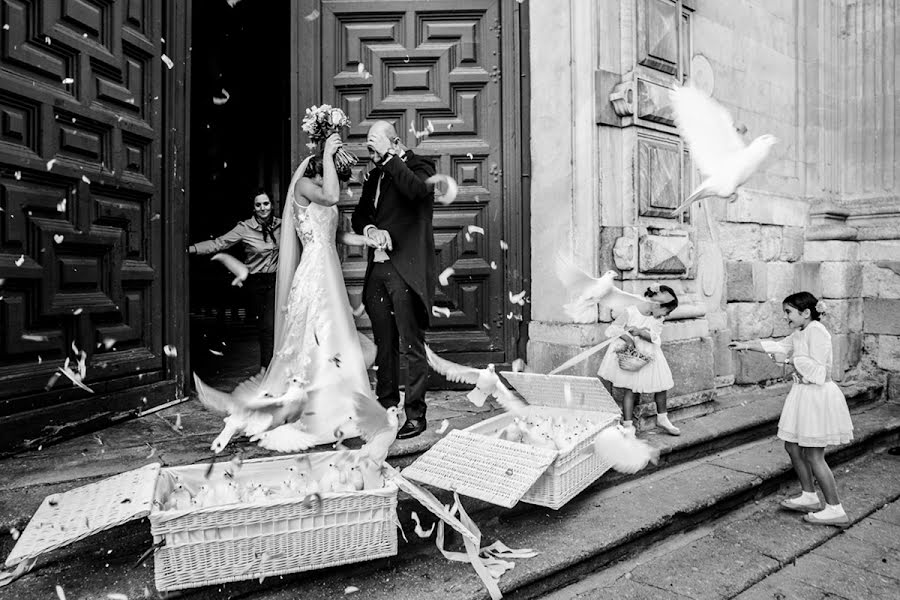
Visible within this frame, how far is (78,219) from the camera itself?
12.5 feet

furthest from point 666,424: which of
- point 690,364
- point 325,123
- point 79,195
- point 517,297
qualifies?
point 79,195

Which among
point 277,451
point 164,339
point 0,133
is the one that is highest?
point 0,133

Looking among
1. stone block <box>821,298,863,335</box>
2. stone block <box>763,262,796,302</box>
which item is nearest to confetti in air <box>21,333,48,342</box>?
stone block <box>763,262,796,302</box>

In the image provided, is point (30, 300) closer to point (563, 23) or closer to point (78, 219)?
point (78, 219)

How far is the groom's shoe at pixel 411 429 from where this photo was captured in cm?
365

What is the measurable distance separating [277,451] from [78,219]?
74.5 inches

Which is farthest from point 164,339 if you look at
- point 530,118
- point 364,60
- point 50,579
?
point 530,118

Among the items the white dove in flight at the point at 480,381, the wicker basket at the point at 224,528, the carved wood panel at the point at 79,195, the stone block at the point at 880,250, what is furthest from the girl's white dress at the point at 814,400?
the carved wood panel at the point at 79,195

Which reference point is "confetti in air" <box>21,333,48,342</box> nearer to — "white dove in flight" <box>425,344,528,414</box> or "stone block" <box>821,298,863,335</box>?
"white dove in flight" <box>425,344,528,414</box>

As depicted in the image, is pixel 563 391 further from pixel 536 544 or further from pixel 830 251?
pixel 830 251

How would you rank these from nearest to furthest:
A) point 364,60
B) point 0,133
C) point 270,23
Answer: point 0,133, point 364,60, point 270,23

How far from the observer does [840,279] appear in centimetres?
648

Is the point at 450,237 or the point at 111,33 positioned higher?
the point at 111,33

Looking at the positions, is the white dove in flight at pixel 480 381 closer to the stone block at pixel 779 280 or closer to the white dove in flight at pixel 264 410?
the white dove in flight at pixel 264 410
